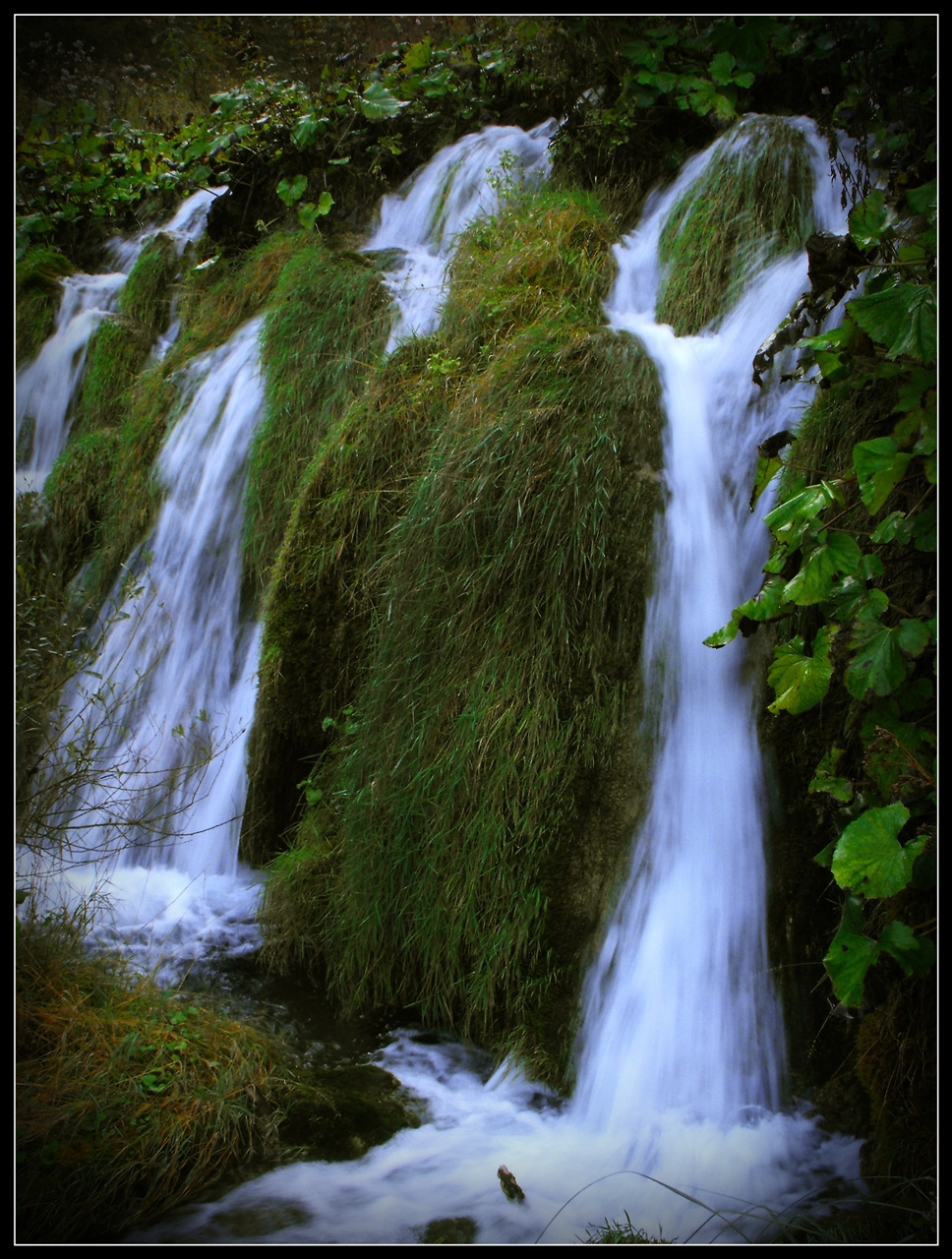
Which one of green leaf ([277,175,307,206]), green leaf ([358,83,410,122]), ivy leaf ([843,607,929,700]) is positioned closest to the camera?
ivy leaf ([843,607,929,700])

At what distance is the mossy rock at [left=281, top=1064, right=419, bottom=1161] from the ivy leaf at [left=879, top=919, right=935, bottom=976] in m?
1.02

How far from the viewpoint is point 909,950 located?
1.43m

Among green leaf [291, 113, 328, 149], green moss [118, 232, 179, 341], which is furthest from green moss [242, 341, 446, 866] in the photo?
green moss [118, 232, 179, 341]

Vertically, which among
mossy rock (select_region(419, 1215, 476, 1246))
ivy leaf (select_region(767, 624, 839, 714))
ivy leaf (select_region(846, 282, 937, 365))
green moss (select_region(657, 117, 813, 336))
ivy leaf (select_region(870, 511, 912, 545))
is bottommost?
mossy rock (select_region(419, 1215, 476, 1246))

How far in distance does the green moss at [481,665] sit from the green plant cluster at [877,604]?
18.6 inches

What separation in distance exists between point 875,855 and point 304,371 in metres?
2.69

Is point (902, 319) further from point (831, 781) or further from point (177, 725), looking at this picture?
point (177, 725)

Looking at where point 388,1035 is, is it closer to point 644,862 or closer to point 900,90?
point 644,862

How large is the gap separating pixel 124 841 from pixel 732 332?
231 centimetres

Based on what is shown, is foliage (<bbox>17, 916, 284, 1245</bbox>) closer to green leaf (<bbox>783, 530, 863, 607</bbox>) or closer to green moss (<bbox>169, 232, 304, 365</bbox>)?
green leaf (<bbox>783, 530, 863, 607</bbox>)

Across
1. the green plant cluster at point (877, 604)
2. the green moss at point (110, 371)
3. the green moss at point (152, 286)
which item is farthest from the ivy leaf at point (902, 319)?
the green moss at point (152, 286)

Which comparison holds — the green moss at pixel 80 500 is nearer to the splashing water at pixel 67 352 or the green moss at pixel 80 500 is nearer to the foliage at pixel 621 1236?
the splashing water at pixel 67 352

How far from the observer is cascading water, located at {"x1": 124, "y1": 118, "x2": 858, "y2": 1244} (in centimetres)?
152

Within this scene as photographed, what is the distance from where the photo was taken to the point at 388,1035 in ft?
6.74
